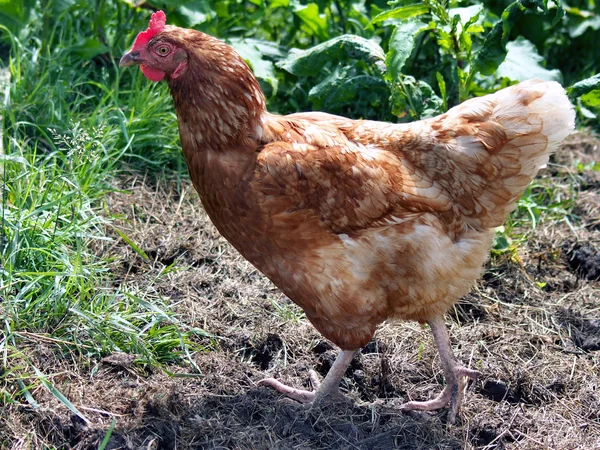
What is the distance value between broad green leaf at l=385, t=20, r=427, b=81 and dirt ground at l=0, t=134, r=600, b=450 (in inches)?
54.9

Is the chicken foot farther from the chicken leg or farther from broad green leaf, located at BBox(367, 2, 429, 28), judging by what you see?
broad green leaf, located at BBox(367, 2, 429, 28)

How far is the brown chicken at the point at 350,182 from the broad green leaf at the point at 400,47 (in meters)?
0.82

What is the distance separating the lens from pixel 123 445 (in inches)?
123

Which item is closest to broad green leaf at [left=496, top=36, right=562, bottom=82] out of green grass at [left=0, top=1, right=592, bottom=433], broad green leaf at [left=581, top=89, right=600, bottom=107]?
broad green leaf at [left=581, top=89, right=600, bottom=107]

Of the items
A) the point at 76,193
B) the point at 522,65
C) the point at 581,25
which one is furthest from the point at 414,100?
the point at 581,25

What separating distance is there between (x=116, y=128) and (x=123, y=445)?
2.37 m

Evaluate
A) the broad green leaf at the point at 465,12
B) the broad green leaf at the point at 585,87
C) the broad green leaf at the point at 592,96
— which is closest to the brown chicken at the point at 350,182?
the broad green leaf at the point at 585,87

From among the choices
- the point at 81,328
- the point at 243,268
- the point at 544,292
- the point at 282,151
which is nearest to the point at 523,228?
the point at 544,292

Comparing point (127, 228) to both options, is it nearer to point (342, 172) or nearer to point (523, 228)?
point (342, 172)

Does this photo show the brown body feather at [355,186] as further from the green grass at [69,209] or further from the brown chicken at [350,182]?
the green grass at [69,209]

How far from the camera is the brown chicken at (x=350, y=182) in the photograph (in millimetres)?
3176

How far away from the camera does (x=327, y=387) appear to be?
3510 millimetres

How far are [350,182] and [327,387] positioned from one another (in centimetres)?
104

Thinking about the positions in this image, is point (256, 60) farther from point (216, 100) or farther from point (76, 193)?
point (216, 100)
